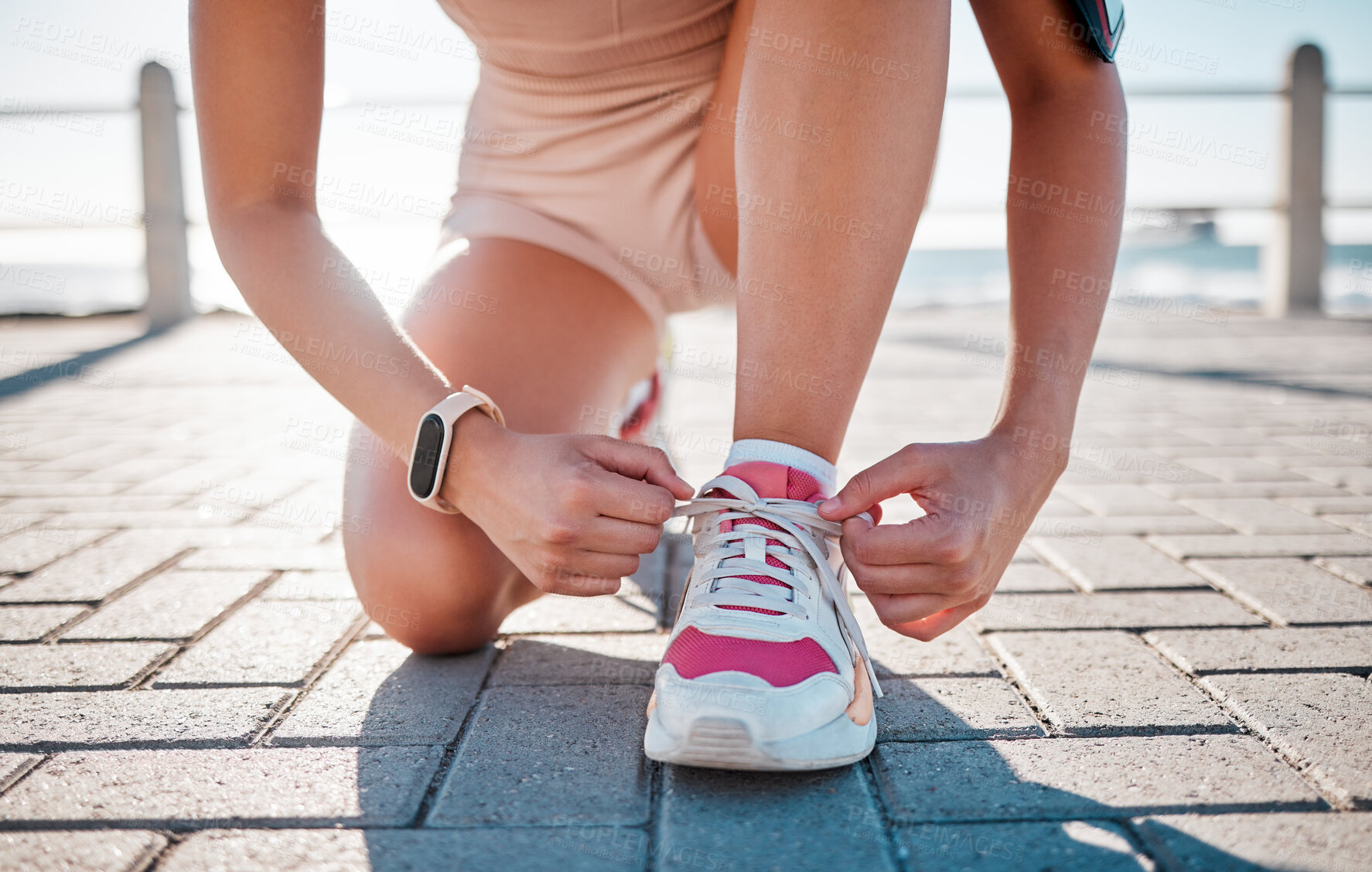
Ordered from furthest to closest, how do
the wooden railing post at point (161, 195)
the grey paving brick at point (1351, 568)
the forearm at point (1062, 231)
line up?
1. the wooden railing post at point (161, 195)
2. the grey paving brick at point (1351, 568)
3. the forearm at point (1062, 231)

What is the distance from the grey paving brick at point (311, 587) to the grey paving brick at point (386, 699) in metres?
0.22

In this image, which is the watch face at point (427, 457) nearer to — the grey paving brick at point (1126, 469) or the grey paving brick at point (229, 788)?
the grey paving brick at point (229, 788)

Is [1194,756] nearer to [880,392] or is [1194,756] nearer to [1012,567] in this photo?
[1012,567]

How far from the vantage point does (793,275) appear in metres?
1.07

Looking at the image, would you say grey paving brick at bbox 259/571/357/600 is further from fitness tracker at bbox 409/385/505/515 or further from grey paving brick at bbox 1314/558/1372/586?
grey paving brick at bbox 1314/558/1372/586

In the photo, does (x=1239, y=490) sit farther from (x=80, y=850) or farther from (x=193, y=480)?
(x=193, y=480)

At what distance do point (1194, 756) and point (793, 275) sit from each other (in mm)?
659

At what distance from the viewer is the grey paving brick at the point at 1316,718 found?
884mm

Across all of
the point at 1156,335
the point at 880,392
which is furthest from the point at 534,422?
the point at 1156,335

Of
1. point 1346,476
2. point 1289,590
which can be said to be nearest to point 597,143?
point 1289,590

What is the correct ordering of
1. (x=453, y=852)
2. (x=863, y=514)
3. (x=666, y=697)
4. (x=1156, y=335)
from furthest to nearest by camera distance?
(x=1156, y=335) < (x=863, y=514) < (x=666, y=697) < (x=453, y=852)

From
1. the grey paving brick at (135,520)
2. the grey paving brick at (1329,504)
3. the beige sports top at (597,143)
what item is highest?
the beige sports top at (597,143)

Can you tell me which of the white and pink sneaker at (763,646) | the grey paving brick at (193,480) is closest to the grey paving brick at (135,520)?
the grey paving brick at (193,480)

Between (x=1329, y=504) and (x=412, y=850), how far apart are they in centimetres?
196
